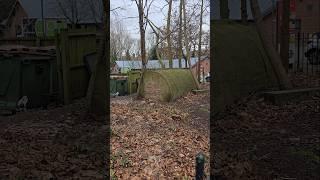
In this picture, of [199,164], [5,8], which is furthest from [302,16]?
[5,8]

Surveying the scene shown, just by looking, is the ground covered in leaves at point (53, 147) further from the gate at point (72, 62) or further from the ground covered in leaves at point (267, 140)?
the gate at point (72, 62)

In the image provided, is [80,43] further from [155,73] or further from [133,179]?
[133,179]

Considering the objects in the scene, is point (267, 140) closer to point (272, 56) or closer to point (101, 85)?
point (101, 85)

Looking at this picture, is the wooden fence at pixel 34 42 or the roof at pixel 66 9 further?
the roof at pixel 66 9

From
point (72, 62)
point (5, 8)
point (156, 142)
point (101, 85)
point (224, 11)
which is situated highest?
point (5, 8)

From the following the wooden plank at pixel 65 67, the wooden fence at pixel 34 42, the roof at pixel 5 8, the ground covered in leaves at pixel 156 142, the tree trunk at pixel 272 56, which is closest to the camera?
the ground covered in leaves at pixel 156 142

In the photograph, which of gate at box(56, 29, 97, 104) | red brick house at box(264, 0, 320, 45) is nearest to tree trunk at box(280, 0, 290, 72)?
red brick house at box(264, 0, 320, 45)

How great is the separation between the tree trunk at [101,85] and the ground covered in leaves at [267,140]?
1.81m

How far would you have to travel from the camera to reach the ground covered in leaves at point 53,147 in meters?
4.81

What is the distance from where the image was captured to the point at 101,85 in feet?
25.1

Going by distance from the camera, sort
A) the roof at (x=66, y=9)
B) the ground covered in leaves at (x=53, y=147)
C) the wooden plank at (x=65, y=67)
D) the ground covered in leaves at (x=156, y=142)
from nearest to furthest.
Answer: the ground covered in leaves at (x=53, y=147)
the ground covered in leaves at (x=156, y=142)
the wooden plank at (x=65, y=67)
the roof at (x=66, y=9)

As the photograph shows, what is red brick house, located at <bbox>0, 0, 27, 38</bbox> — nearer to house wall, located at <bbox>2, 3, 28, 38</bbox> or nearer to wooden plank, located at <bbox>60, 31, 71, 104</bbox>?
house wall, located at <bbox>2, 3, 28, 38</bbox>

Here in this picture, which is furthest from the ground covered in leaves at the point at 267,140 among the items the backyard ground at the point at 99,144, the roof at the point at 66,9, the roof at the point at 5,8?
the roof at the point at 5,8

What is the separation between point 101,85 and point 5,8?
36.8m
